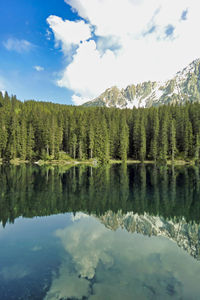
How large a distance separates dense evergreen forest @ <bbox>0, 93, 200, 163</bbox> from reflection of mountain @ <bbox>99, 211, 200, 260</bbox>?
78088mm

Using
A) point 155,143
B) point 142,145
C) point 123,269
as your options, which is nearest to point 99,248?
point 123,269

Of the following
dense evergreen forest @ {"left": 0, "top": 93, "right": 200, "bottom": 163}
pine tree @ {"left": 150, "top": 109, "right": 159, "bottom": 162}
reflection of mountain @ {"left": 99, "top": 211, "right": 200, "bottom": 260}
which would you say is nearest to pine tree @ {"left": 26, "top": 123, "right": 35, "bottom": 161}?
dense evergreen forest @ {"left": 0, "top": 93, "right": 200, "bottom": 163}

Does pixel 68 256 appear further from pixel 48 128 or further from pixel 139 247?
pixel 48 128

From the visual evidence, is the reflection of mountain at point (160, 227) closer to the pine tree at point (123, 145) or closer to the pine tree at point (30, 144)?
the pine tree at point (123, 145)

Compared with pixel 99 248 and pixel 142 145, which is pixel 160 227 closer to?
pixel 99 248

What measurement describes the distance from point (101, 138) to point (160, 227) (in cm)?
8147

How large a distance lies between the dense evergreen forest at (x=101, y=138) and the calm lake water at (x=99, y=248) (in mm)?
73742

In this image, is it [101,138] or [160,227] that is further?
[101,138]

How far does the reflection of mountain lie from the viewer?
14875 mm

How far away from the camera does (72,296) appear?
9203 mm

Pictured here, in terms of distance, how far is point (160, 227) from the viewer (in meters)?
17.8

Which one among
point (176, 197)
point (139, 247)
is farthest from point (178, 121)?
point (139, 247)

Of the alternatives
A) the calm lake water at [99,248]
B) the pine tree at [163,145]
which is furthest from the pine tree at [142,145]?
the calm lake water at [99,248]

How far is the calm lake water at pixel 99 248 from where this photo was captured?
9.77m
